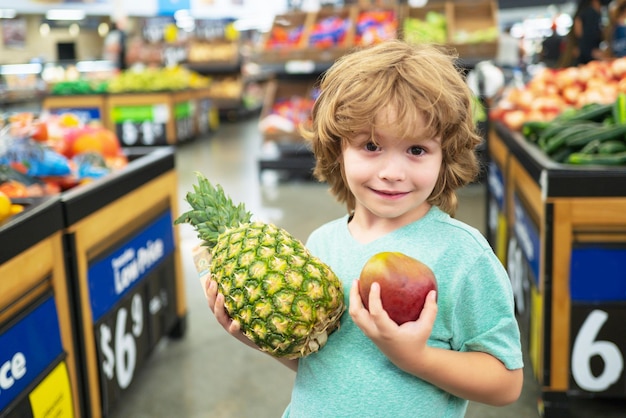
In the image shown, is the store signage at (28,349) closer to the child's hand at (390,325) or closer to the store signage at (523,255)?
the child's hand at (390,325)

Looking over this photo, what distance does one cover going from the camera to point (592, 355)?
246 centimetres

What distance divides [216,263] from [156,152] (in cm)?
241

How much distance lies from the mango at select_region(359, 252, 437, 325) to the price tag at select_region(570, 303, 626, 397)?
1629 millimetres

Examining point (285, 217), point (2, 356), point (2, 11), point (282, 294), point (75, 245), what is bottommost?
point (285, 217)

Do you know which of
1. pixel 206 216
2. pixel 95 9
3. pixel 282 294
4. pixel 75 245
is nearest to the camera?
pixel 282 294

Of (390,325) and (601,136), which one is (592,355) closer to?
(601,136)

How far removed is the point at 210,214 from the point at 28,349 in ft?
3.25

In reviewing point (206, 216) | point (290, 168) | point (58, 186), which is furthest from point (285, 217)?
point (206, 216)

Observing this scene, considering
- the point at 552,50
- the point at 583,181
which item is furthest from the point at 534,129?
the point at 552,50

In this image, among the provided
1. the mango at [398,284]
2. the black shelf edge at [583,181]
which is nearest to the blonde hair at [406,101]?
the mango at [398,284]

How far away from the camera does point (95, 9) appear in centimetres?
1614

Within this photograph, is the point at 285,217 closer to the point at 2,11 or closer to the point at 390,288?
the point at 390,288

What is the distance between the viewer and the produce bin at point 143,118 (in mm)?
10742

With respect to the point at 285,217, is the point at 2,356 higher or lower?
higher
